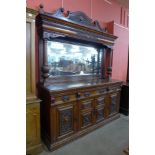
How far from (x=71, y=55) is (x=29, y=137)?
A: 166cm

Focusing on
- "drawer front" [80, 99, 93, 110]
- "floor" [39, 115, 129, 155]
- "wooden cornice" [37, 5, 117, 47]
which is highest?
"wooden cornice" [37, 5, 117, 47]

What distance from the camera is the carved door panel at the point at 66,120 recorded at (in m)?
2.07

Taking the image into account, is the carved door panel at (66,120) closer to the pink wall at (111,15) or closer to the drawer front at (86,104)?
→ the drawer front at (86,104)

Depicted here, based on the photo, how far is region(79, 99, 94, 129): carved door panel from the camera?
2373mm

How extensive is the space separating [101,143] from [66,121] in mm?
731

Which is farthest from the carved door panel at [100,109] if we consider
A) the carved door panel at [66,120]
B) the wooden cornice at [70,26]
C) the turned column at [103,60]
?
the wooden cornice at [70,26]

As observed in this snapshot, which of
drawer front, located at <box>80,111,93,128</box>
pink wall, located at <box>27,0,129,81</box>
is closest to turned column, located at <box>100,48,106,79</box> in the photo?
pink wall, located at <box>27,0,129,81</box>

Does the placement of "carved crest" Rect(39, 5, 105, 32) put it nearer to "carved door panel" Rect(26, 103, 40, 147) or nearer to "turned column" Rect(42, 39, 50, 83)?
"turned column" Rect(42, 39, 50, 83)

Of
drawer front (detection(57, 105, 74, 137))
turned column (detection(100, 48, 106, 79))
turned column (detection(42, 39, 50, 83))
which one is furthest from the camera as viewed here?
turned column (detection(100, 48, 106, 79))

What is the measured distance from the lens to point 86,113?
8.03ft

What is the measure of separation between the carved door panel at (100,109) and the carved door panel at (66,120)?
1.97ft
